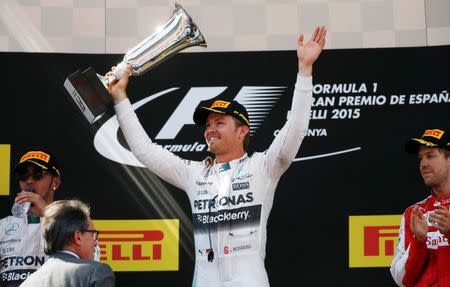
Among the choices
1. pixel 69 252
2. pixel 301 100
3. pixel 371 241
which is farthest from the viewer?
pixel 371 241

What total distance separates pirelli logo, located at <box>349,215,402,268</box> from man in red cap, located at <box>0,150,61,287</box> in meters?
1.63

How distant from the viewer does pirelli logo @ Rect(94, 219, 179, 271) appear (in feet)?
16.3

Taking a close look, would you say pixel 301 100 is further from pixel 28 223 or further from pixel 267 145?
pixel 28 223

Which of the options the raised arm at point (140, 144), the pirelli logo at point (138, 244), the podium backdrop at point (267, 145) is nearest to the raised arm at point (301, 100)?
the raised arm at point (140, 144)

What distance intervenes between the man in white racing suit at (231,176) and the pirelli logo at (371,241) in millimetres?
1266

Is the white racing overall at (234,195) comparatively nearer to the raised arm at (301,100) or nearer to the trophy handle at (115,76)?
the raised arm at (301,100)

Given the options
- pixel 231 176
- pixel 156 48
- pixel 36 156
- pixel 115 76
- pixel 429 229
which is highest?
pixel 156 48

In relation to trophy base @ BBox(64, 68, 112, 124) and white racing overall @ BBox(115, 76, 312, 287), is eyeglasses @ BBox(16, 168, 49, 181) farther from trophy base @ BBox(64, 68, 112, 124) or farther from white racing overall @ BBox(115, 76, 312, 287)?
trophy base @ BBox(64, 68, 112, 124)

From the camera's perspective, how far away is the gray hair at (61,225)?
2.93 meters

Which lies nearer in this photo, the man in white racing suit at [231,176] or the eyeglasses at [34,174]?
the man in white racing suit at [231,176]

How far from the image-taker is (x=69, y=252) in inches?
115

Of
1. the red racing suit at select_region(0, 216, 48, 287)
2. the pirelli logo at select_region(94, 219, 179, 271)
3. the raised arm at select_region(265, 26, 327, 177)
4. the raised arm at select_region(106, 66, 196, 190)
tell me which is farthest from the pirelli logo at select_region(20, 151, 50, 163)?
the raised arm at select_region(265, 26, 327, 177)

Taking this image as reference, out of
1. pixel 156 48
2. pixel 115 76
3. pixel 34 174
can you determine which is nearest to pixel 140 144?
pixel 115 76

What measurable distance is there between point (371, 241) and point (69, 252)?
7.87 feet
